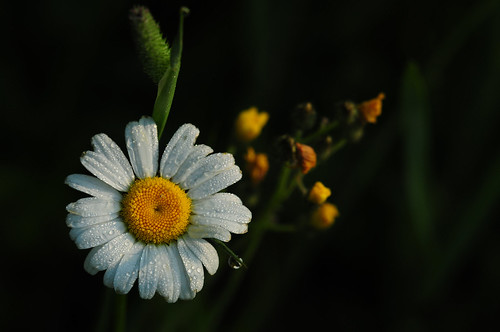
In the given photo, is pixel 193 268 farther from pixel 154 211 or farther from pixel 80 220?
pixel 80 220

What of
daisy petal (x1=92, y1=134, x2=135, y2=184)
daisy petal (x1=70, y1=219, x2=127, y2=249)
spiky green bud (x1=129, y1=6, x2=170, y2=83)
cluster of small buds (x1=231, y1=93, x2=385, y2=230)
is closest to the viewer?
spiky green bud (x1=129, y1=6, x2=170, y2=83)

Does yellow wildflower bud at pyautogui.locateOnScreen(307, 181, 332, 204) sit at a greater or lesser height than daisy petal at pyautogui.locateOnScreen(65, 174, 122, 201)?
greater

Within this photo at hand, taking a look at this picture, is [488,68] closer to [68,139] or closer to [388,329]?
[388,329]

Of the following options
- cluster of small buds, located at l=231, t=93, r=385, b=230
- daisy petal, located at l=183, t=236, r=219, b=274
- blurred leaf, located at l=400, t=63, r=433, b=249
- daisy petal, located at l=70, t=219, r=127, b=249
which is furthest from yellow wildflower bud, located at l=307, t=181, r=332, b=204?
blurred leaf, located at l=400, t=63, r=433, b=249

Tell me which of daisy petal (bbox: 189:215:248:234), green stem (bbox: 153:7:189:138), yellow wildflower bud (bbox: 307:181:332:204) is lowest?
daisy petal (bbox: 189:215:248:234)

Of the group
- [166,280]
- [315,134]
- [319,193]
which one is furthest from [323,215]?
[166,280]

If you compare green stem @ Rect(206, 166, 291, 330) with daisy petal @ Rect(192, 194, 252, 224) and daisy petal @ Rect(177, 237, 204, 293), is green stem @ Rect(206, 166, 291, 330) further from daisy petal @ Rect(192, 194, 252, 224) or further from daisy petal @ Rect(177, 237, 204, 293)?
daisy petal @ Rect(177, 237, 204, 293)

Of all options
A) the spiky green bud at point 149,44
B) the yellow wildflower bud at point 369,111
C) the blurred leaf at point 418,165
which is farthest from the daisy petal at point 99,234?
the blurred leaf at point 418,165

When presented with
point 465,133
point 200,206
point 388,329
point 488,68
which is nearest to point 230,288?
point 200,206
